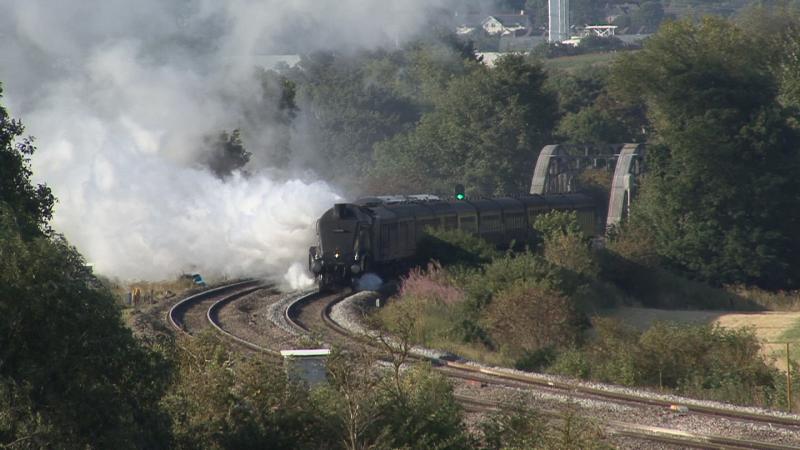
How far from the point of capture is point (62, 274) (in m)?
12.4

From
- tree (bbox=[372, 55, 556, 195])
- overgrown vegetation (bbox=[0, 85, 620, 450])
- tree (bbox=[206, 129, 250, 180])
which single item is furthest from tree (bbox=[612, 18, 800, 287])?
overgrown vegetation (bbox=[0, 85, 620, 450])

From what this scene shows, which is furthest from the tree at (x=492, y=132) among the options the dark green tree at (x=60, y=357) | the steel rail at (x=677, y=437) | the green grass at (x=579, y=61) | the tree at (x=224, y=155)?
the dark green tree at (x=60, y=357)

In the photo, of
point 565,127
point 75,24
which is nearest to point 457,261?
point 75,24

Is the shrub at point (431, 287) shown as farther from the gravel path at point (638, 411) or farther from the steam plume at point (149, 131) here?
the gravel path at point (638, 411)

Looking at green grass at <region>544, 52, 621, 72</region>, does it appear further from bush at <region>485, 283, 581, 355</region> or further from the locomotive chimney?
bush at <region>485, 283, 581, 355</region>

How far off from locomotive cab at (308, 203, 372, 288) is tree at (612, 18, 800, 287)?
65.7ft

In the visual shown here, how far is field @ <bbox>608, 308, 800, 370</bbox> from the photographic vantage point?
33.9 m

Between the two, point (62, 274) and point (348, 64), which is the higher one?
point (348, 64)

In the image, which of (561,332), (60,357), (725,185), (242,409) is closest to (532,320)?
(561,332)

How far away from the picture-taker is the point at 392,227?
124 feet

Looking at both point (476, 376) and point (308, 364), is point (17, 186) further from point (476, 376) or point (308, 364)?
point (476, 376)

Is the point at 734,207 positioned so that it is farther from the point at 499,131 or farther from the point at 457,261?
the point at 499,131

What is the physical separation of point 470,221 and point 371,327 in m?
15.6

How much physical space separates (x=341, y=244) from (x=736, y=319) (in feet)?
40.0
